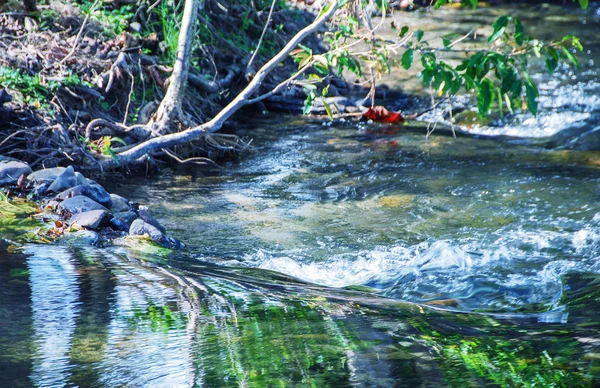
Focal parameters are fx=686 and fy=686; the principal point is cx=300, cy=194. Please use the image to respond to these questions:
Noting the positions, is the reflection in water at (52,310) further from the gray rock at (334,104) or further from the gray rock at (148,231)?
the gray rock at (334,104)

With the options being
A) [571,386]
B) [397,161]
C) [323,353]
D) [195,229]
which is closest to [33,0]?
[195,229]

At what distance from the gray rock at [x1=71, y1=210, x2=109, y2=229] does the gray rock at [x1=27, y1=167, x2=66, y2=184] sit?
2.39ft

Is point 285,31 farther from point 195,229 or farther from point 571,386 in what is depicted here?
point 571,386

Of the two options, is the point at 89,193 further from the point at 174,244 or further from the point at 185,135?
the point at 185,135

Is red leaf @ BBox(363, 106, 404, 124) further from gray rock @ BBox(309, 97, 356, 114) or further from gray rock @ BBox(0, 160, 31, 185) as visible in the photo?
gray rock @ BBox(0, 160, 31, 185)

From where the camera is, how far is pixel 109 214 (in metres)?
4.66

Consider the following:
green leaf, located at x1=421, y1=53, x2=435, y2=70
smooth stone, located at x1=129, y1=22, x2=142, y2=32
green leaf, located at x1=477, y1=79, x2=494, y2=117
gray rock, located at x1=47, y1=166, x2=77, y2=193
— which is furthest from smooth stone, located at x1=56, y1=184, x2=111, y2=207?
smooth stone, located at x1=129, y1=22, x2=142, y2=32

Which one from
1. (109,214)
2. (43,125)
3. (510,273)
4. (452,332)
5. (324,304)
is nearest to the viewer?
(452,332)

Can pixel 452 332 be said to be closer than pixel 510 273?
Yes

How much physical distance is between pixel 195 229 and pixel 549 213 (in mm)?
2739

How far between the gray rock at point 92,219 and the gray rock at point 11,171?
34.0 inches

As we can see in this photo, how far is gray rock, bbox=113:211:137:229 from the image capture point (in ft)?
15.9

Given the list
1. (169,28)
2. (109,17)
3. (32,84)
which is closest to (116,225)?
(32,84)

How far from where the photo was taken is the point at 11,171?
17.0 ft
